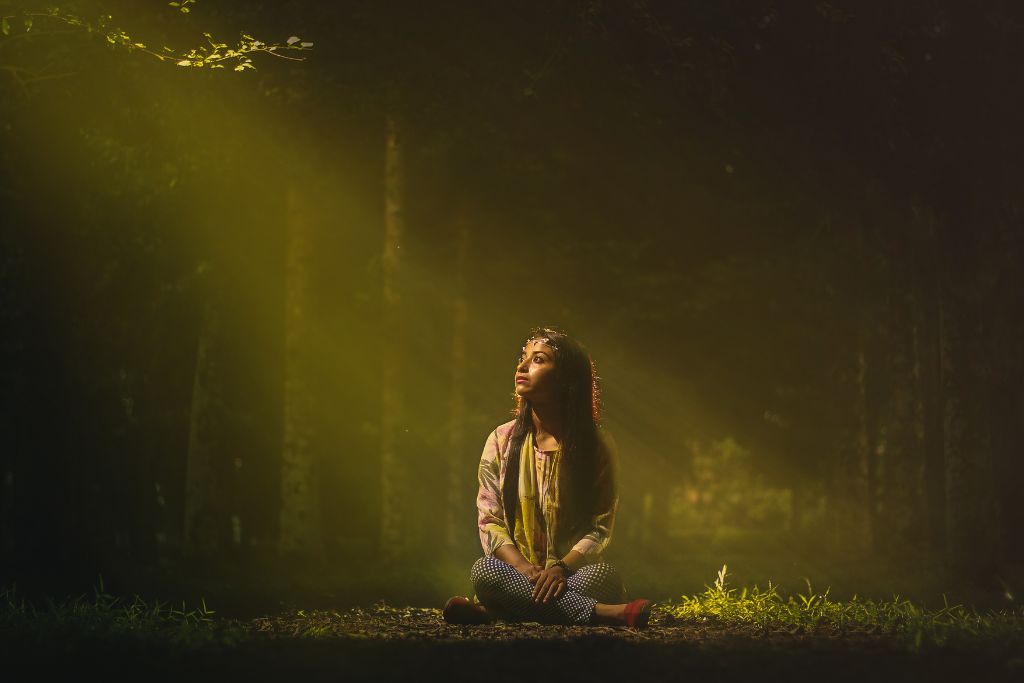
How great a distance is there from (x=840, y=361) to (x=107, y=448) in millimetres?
11609

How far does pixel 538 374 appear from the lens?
8172 millimetres

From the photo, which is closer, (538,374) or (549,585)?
(549,585)

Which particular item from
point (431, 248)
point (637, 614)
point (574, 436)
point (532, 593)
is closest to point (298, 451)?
point (431, 248)

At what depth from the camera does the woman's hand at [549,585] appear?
25.7 feet

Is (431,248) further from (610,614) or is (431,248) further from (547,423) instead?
(610,614)

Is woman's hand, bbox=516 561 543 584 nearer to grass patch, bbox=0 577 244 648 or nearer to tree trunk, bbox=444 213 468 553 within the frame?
grass patch, bbox=0 577 244 648

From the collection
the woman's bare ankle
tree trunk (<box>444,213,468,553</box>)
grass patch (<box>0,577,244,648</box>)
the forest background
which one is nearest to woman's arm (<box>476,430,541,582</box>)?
the woman's bare ankle

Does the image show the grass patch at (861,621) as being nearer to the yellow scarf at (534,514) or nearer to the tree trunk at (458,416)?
the yellow scarf at (534,514)

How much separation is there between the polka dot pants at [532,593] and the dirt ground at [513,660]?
0.80 meters

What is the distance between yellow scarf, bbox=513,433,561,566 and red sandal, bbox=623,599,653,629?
71 cm

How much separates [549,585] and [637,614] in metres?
0.57

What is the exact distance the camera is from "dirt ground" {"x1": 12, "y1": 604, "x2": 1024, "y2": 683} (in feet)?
20.6

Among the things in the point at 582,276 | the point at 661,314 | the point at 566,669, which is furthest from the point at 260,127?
the point at 566,669

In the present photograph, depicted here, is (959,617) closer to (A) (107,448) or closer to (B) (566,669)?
(B) (566,669)
